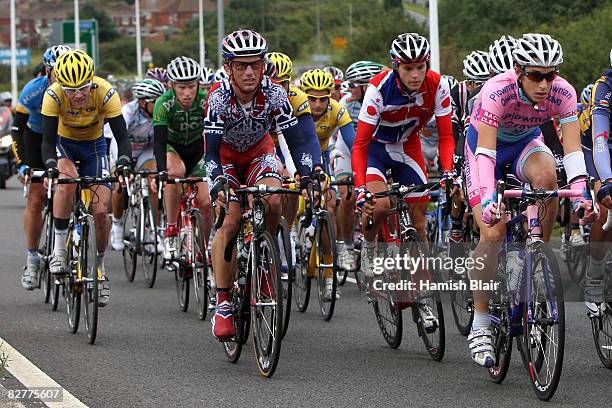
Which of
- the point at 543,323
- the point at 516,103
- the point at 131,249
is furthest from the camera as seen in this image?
the point at 131,249

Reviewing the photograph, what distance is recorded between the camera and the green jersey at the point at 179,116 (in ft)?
42.4

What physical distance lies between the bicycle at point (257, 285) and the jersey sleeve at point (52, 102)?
236cm

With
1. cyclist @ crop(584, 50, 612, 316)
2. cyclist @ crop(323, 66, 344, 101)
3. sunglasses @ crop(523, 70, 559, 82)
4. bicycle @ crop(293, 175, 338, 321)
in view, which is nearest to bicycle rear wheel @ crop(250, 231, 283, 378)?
sunglasses @ crop(523, 70, 559, 82)

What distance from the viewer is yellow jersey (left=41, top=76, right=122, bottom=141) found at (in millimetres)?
10938

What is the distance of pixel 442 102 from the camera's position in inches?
400

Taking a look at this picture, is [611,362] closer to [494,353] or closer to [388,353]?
[494,353]

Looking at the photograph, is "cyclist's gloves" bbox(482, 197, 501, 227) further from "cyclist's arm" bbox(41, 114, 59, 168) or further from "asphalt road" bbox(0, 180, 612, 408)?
"cyclist's arm" bbox(41, 114, 59, 168)

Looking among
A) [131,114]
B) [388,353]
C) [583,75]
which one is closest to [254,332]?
[388,353]

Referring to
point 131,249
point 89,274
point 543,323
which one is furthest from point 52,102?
point 543,323

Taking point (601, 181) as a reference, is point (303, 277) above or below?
below

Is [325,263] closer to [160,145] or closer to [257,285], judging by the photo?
[160,145]

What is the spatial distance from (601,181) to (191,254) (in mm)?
4345

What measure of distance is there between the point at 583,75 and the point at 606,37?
2384 millimetres

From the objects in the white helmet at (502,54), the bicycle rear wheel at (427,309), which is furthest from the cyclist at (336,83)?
the bicycle rear wheel at (427,309)
